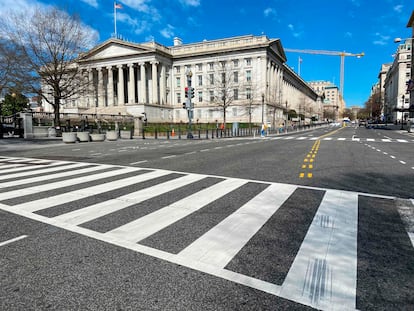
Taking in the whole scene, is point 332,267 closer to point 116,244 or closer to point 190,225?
point 190,225

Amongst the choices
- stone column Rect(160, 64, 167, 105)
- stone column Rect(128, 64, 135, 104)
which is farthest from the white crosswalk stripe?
stone column Rect(160, 64, 167, 105)

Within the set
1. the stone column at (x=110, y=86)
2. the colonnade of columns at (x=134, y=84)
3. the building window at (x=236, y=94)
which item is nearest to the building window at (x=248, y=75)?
the building window at (x=236, y=94)

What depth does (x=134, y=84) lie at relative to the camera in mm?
80438

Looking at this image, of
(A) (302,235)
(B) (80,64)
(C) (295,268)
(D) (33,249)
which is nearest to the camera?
(C) (295,268)

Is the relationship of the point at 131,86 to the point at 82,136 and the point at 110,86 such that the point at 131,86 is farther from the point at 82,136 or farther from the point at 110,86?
the point at 82,136

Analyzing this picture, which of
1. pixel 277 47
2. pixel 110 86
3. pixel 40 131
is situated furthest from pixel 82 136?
pixel 277 47

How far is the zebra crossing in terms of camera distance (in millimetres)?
3109

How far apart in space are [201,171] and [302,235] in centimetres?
577

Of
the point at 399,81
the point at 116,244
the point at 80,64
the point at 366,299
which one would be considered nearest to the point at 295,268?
the point at 366,299

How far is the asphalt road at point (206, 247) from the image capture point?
2.75m

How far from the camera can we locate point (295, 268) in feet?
10.6

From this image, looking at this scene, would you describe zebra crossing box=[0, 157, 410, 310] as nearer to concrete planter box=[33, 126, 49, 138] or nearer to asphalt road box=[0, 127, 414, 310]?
asphalt road box=[0, 127, 414, 310]

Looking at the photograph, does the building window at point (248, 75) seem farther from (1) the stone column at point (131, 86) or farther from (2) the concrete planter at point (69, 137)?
(2) the concrete planter at point (69, 137)

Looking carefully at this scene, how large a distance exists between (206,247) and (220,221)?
3.29ft
